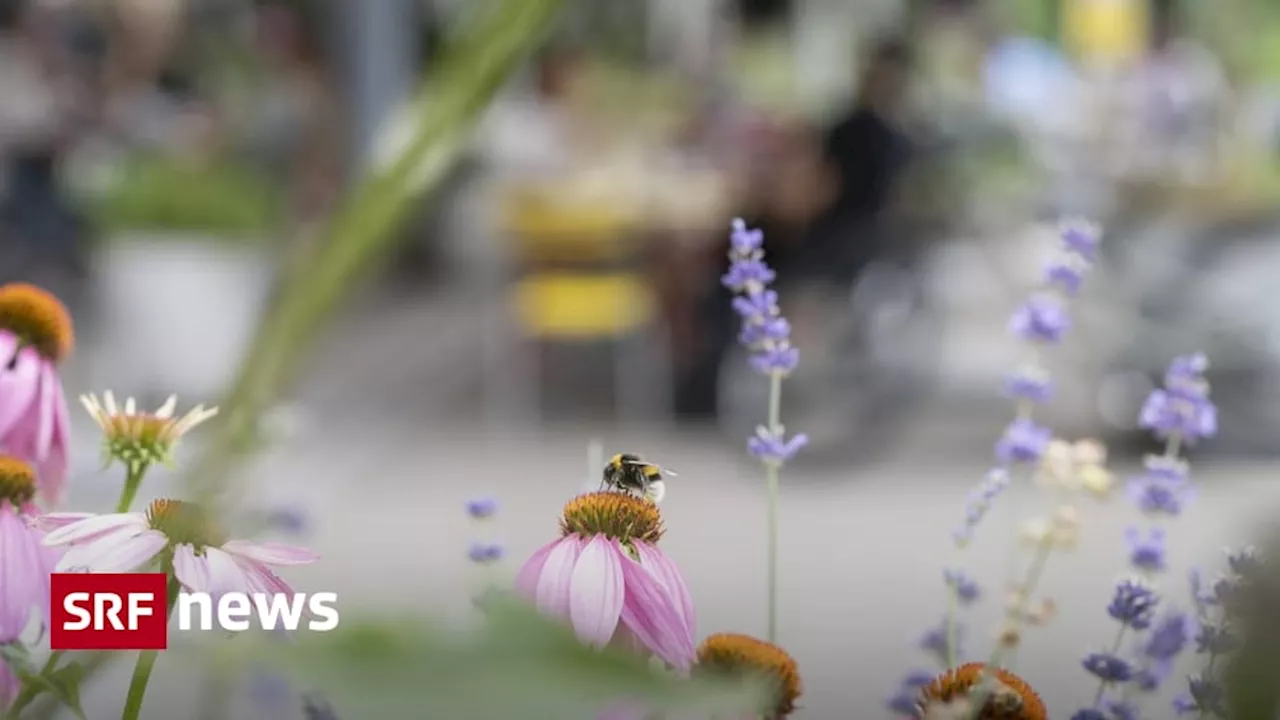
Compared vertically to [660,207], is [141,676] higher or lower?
lower

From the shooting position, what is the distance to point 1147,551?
483 millimetres

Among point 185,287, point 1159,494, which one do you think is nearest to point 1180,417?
point 1159,494

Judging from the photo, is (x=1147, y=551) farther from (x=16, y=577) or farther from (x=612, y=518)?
(x=16, y=577)

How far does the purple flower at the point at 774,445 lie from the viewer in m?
0.47

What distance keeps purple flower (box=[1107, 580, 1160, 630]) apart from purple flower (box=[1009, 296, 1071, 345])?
7cm

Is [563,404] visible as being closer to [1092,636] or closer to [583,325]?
[583,325]

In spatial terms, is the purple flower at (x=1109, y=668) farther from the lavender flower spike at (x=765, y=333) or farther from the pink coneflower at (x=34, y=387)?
the pink coneflower at (x=34, y=387)

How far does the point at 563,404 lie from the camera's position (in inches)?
236

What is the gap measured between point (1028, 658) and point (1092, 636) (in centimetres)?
2

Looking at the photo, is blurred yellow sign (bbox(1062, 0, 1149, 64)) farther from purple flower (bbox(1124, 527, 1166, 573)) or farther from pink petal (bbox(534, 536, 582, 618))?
pink petal (bbox(534, 536, 582, 618))

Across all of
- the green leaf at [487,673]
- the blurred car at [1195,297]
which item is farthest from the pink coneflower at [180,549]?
the blurred car at [1195,297]

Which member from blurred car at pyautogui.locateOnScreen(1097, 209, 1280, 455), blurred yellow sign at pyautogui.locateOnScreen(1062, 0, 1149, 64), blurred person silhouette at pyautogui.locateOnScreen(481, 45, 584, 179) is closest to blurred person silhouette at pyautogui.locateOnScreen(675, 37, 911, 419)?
blurred car at pyautogui.locateOnScreen(1097, 209, 1280, 455)

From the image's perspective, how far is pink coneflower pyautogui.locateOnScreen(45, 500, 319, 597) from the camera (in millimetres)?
364

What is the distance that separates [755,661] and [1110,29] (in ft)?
26.5
